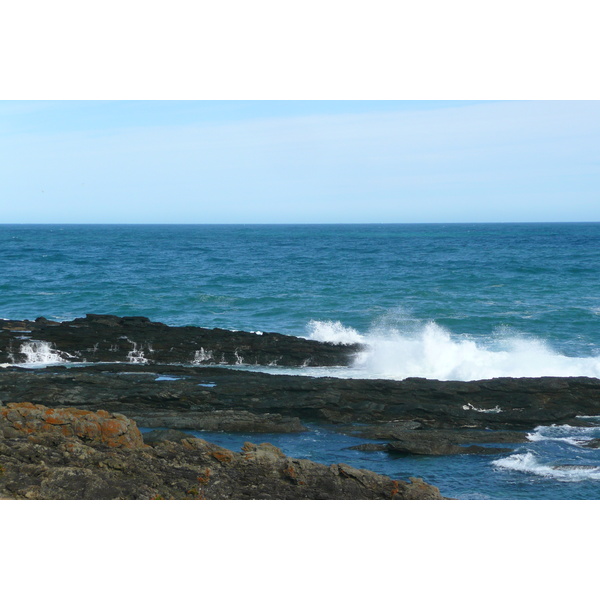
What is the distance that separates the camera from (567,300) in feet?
113

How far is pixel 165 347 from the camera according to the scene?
20.8 metres

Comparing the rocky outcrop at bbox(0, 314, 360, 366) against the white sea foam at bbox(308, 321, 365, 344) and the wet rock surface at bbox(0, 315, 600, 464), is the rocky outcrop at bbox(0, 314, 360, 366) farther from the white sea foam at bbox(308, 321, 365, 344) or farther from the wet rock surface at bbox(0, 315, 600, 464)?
the white sea foam at bbox(308, 321, 365, 344)

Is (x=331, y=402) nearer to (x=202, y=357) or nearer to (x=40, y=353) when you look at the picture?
(x=202, y=357)

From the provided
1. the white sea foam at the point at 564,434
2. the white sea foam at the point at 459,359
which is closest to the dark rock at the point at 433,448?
the white sea foam at the point at 564,434

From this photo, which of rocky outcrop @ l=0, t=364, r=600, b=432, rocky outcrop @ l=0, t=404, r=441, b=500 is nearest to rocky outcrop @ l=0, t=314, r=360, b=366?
rocky outcrop @ l=0, t=364, r=600, b=432

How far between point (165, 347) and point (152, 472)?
12.2 meters

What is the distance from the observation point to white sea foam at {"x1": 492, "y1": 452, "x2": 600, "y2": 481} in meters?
10.7

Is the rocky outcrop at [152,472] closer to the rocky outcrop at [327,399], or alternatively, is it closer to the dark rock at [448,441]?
the dark rock at [448,441]

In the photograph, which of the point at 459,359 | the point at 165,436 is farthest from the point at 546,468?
the point at 459,359

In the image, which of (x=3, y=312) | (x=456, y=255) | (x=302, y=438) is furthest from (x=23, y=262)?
(x=302, y=438)

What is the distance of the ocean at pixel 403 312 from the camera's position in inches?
449

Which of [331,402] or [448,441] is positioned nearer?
[448,441]

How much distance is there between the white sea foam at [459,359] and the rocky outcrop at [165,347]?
1.09 m

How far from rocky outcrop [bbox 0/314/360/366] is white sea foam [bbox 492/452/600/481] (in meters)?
9.38
